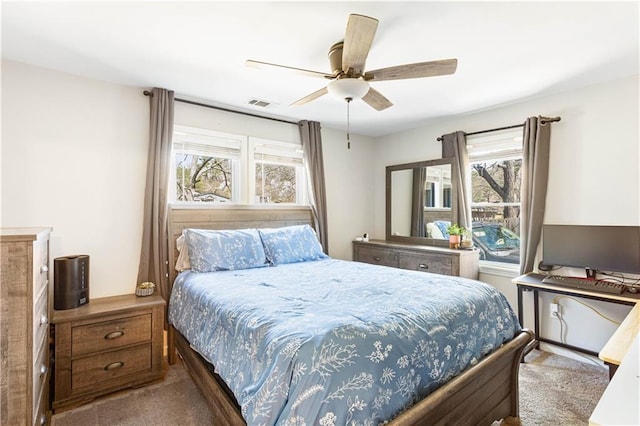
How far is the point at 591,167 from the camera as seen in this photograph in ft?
9.60

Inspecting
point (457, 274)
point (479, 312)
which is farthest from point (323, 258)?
point (479, 312)

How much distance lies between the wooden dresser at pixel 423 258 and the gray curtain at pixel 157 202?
257 centimetres

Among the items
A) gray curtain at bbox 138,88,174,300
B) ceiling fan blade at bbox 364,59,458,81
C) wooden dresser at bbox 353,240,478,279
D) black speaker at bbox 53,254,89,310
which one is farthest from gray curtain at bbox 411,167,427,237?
black speaker at bbox 53,254,89,310

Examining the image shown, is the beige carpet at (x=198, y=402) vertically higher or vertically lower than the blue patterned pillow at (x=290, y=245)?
lower

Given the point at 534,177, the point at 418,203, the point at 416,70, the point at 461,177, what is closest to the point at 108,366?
the point at 416,70

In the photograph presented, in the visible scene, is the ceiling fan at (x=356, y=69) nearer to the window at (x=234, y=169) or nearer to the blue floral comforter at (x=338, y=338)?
the blue floral comforter at (x=338, y=338)

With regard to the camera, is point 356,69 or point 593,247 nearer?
point 356,69

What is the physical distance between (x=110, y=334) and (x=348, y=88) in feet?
7.99

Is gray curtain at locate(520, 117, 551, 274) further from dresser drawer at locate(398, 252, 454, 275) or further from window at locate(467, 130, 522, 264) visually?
dresser drawer at locate(398, 252, 454, 275)

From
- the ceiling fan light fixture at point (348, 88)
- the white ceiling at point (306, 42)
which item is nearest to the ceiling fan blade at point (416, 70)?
the ceiling fan light fixture at point (348, 88)

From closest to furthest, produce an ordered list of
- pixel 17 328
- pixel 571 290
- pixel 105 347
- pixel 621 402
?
pixel 621 402 < pixel 17 328 < pixel 105 347 < pixel 571 290

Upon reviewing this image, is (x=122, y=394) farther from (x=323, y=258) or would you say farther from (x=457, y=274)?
(x=457, y=274)

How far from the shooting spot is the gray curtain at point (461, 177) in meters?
3.83

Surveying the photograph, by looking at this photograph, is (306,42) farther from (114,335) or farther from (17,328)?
(114,335)
